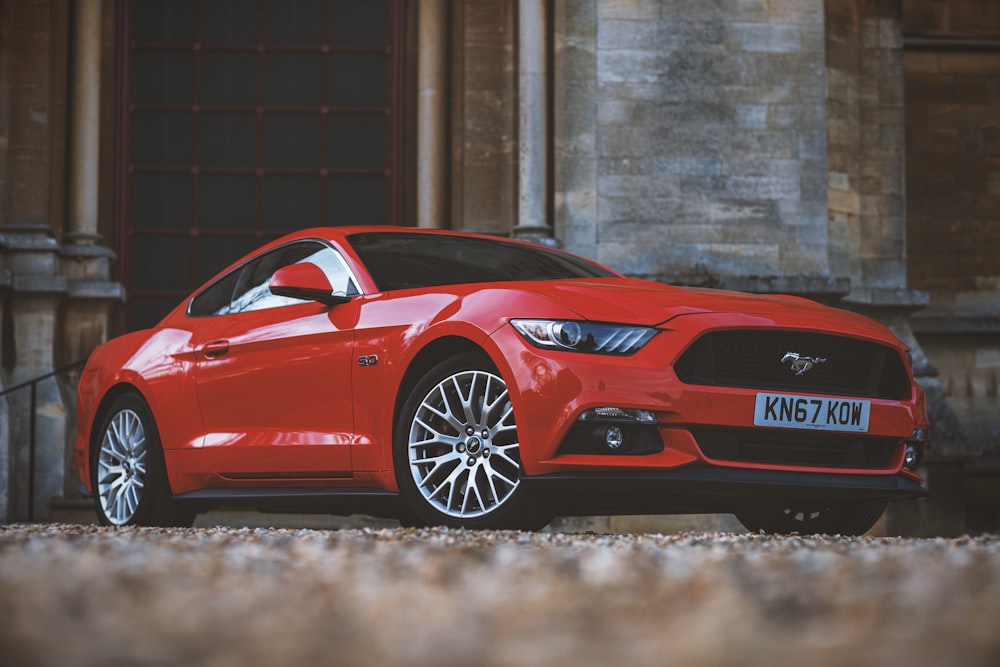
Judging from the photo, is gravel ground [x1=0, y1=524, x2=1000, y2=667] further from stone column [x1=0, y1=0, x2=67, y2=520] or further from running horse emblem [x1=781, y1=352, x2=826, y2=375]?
stone column [x1=0, y1=0, x2=67, y2=520]

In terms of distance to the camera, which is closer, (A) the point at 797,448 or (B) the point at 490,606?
(B) the point at 490,606

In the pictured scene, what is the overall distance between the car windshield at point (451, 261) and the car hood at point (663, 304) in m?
0.68

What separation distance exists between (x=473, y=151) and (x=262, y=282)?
654 centimetres

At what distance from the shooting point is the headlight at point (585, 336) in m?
5.35

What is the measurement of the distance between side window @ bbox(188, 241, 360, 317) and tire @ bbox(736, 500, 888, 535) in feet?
6.93

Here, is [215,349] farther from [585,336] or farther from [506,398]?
[585,336]

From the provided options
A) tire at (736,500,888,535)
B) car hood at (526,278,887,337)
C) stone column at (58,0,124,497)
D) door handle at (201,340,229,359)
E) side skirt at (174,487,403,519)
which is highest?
stone column at (58,0,124,497)

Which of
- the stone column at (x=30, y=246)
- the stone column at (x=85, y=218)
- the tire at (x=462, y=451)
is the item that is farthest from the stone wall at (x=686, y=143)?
the tire at (x=462, y=451)

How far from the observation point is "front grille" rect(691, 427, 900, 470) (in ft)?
17.9

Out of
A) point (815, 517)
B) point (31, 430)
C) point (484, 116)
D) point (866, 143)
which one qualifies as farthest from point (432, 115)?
point (815, 517)

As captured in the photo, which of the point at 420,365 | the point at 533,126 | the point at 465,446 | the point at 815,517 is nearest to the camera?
the point at 465,446

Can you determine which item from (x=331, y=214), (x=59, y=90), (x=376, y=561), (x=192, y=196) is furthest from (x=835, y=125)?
(x=376, y=561)

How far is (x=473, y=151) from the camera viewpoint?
13359 mm

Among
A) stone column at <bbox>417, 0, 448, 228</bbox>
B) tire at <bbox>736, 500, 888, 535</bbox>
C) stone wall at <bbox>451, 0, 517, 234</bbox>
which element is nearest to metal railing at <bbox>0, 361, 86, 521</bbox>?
stone column at <bbox>417, 0, 448, 228</bbox>
